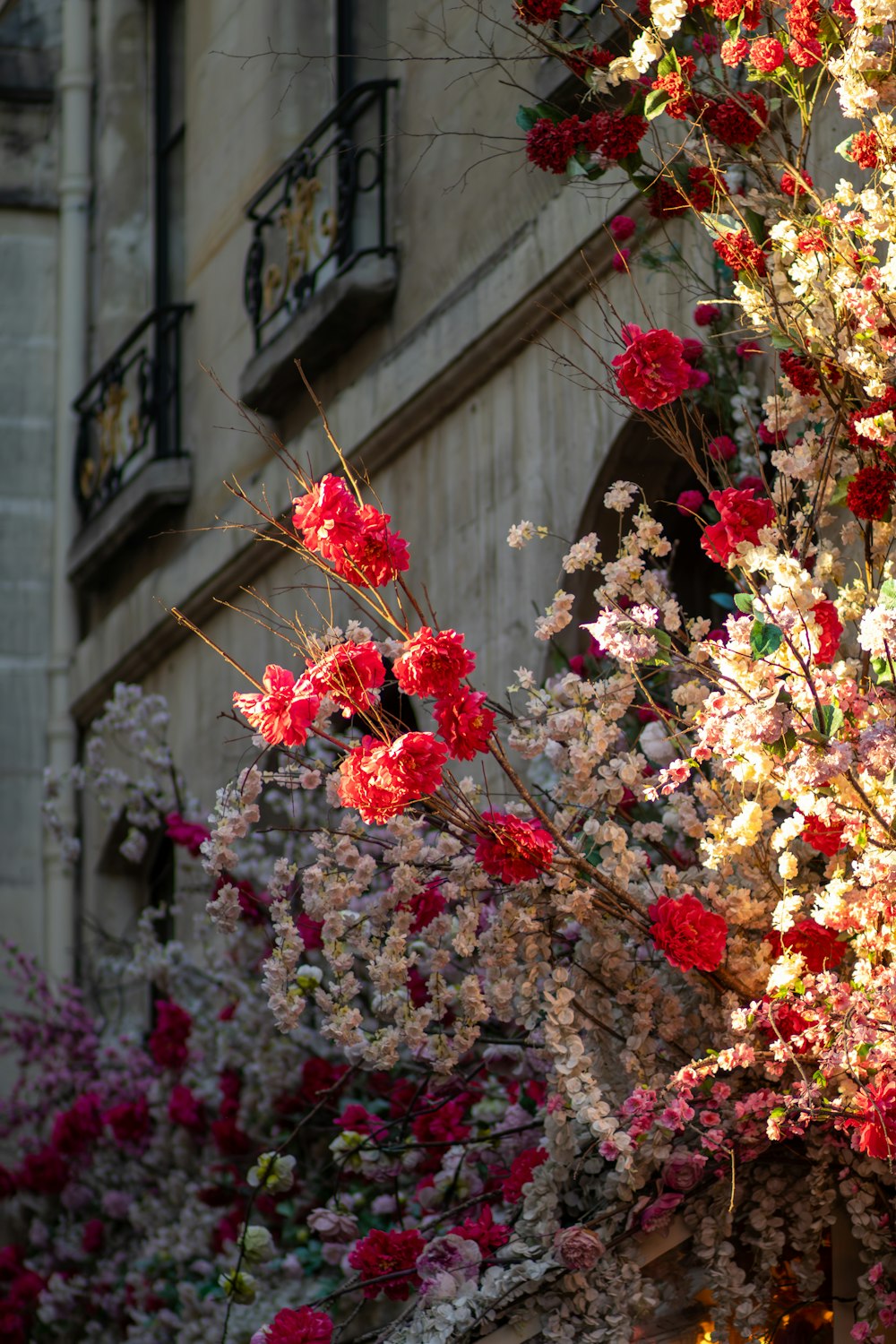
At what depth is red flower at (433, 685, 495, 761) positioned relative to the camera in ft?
10.6

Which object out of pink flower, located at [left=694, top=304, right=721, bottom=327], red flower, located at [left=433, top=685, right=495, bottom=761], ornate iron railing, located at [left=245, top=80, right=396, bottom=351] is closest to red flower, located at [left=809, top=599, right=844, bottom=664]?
red flower, located at [left=433, top=685, right=495, bottom=761]

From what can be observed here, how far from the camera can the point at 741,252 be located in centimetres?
360

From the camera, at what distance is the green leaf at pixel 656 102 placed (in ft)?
12.1

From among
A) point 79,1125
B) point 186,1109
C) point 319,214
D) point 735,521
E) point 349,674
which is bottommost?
point 79,1125

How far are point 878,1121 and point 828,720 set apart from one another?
606 millimetres

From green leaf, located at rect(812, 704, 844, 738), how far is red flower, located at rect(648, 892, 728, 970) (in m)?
0.38

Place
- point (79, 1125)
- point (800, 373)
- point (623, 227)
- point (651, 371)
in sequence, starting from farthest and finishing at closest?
point (79, 1125)
point (623, 227)
point (800, 373)
point (651, 371)

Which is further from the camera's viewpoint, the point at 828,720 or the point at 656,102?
the point at 656,102

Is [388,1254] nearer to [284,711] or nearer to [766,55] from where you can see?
[284,711]

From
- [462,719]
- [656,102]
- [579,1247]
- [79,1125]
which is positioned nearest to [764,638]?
[462,719]

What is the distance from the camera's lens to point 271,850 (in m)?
7.47

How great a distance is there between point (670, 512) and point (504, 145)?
145cm

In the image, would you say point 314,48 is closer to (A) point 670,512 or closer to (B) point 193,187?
(B) point 193,187

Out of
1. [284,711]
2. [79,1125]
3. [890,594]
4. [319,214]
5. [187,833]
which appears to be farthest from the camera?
[319,214]
